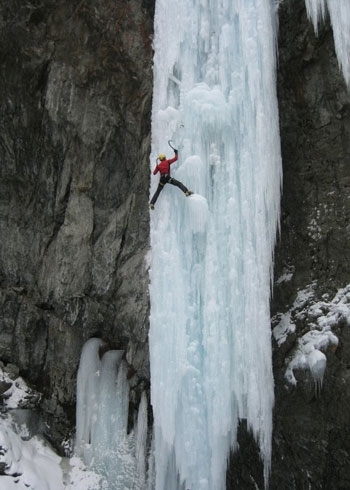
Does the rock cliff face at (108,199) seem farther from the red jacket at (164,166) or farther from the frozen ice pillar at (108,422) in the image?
the red jacket at (164,166)

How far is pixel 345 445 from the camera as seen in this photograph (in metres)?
6.68

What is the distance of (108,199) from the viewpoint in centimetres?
900

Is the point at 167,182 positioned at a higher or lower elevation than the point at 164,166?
lower

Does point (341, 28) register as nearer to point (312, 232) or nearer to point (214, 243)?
point (312, 232)

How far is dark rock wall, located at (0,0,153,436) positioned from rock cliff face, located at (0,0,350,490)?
0.02m

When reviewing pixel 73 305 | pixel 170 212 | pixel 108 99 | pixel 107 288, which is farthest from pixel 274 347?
pixel 108 99

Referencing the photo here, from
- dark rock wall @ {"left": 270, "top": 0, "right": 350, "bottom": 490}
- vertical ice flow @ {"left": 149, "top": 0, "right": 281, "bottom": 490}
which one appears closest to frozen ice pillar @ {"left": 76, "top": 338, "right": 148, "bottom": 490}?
vertical ice flow @ {"left": 149, "top": 0, "right": 281, "bottom": 490}

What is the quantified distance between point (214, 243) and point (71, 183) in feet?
10.7

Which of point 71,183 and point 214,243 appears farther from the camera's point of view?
point 71,183

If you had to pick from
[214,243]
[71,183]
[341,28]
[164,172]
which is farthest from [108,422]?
[341,28]

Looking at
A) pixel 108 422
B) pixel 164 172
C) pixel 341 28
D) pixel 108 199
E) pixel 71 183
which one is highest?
pixel 341 28

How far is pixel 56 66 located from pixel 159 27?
1879 millimetres

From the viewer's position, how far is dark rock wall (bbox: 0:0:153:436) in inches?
331

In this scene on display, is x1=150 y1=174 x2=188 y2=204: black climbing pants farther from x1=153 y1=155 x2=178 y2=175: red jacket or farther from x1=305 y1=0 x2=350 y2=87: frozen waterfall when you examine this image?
x1=305 y1=0 x2=350 y2=87: frozen waterfall
